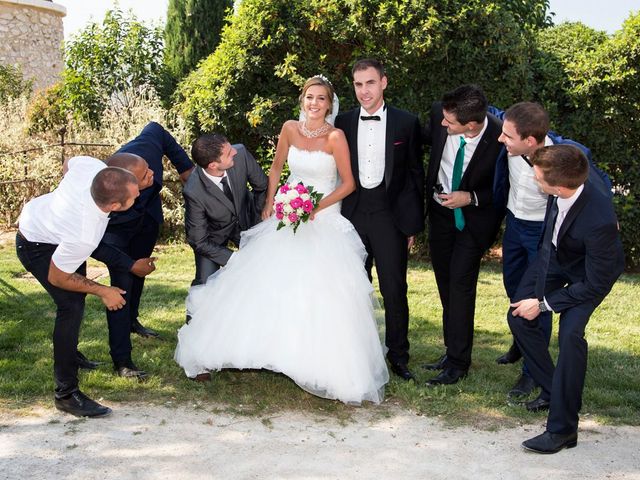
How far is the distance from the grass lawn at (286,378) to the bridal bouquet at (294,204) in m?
1.22

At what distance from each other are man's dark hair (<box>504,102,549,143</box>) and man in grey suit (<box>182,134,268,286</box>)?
215 cm

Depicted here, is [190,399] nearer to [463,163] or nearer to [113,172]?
[113,172]

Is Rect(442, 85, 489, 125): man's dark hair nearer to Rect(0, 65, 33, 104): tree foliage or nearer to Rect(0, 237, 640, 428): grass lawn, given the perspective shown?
Rect(0, 237, 640, 428): grass lawn

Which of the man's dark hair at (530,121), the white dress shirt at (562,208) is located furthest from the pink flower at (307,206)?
the white dress shirt at (562,208)

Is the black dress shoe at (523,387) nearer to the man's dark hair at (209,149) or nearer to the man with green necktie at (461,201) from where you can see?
the man with green necktie at (461,201)

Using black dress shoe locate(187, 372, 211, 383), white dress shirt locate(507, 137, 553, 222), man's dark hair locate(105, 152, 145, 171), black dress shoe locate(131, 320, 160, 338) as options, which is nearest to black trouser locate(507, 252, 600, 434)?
white dress shirt locate(507, 137, 553, 222)

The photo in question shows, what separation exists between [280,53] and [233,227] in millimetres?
4923

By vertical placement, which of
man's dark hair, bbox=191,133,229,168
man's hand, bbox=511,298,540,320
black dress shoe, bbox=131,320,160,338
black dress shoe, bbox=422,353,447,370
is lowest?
black dress shoe, bbox=422,353,447,370

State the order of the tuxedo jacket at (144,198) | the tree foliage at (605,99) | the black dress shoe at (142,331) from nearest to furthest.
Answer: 1. the tuxedo jacket at (144,198)
2. the black dress shoe at (142,331)
3. the tree foliage at (605,99)

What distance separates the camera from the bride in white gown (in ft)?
16.4

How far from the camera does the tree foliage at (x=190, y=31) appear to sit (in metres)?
15.4

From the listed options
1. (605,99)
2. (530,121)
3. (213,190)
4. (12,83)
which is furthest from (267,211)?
(12,83)

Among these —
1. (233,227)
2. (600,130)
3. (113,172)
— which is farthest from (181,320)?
(600,130)

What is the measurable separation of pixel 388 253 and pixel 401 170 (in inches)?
25.1
